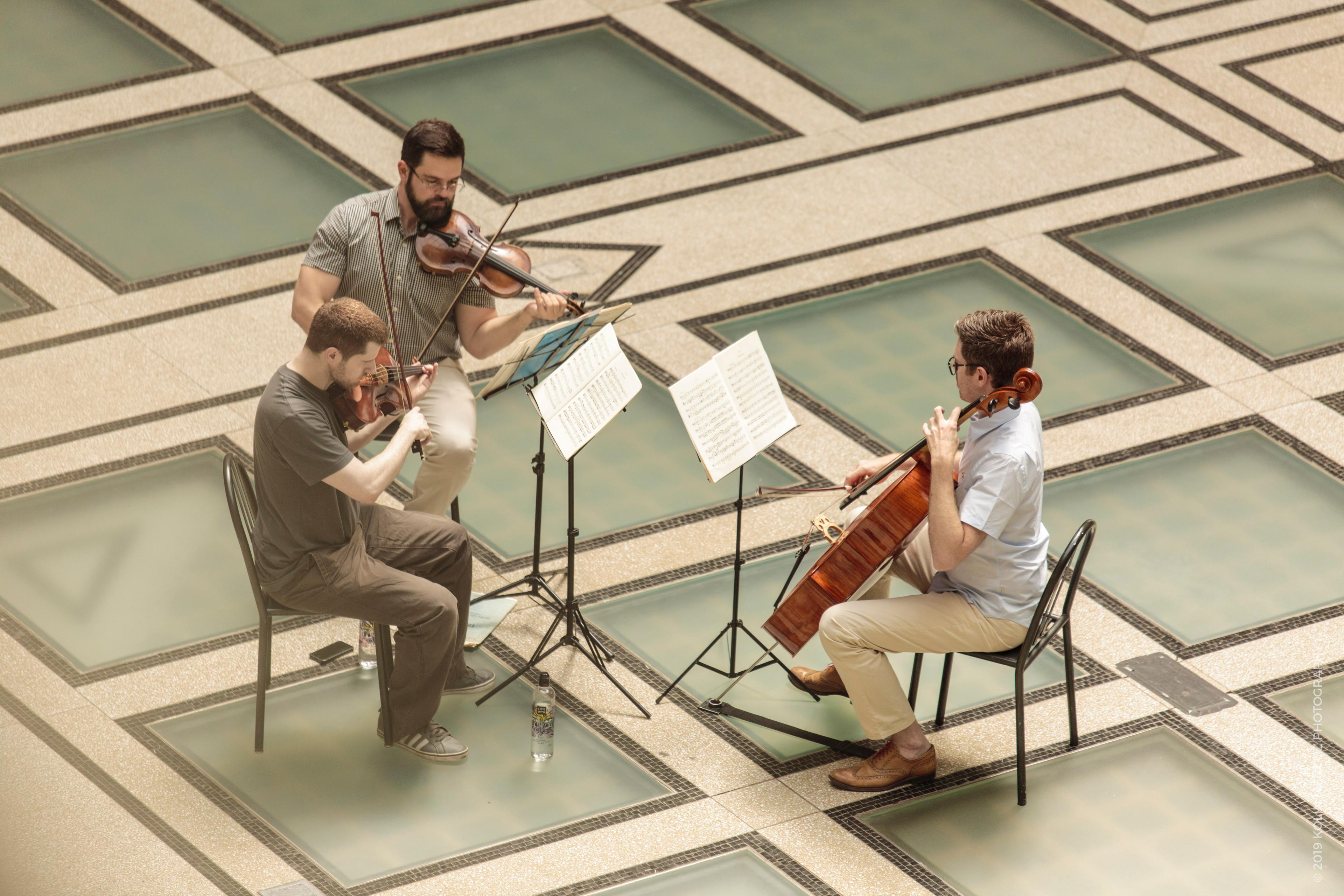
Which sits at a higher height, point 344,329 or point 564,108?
point 344,329

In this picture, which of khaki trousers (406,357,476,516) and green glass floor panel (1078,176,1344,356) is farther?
green glass floor panel (1078,176,1344,356)

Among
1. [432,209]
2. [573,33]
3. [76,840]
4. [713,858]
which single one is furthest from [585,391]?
[573,33]

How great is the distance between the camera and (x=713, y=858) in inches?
189

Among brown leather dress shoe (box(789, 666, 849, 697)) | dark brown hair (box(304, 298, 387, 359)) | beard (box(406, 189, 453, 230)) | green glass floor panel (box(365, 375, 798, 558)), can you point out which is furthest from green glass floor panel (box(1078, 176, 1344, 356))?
dark brown hair (box(304, 298, 387, 359))

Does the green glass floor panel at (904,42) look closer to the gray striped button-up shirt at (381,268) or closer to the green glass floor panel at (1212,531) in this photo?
the green glass floor panel at (1212,531)

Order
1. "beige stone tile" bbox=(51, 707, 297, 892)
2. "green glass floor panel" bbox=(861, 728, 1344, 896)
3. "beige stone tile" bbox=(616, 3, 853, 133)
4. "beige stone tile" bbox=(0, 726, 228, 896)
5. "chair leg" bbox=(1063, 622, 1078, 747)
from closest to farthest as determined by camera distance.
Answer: "beige stone tile" bbox=(0, 726, 228, 896) → "beige stone tile" bbox=(51, 707, 297, 892) → "green glass floor panel" bbox=(861, 728, 1344, 896) → "chair leg" bbox=(1063, 622, 1078, 747) → "beige stone tile" bbox=(616, 3, 853, 133)

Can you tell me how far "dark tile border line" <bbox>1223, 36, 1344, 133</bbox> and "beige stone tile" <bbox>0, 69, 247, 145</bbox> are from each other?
4.53 m

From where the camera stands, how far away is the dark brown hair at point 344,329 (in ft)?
15.3

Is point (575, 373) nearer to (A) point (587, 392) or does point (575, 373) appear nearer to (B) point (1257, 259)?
(A) point (587, 392)

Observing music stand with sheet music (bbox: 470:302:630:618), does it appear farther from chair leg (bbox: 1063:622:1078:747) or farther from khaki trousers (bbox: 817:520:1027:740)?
chair leg (bbox: 1063:622:1078:747)

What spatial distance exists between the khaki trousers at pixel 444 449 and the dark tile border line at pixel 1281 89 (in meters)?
4.69

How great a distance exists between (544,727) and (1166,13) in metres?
5.77

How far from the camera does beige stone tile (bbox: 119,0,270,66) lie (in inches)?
334

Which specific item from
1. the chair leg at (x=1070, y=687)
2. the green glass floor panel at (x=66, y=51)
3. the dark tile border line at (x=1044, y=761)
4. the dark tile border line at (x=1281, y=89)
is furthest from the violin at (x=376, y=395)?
the dark tile border line at (x=1281, y=89)
